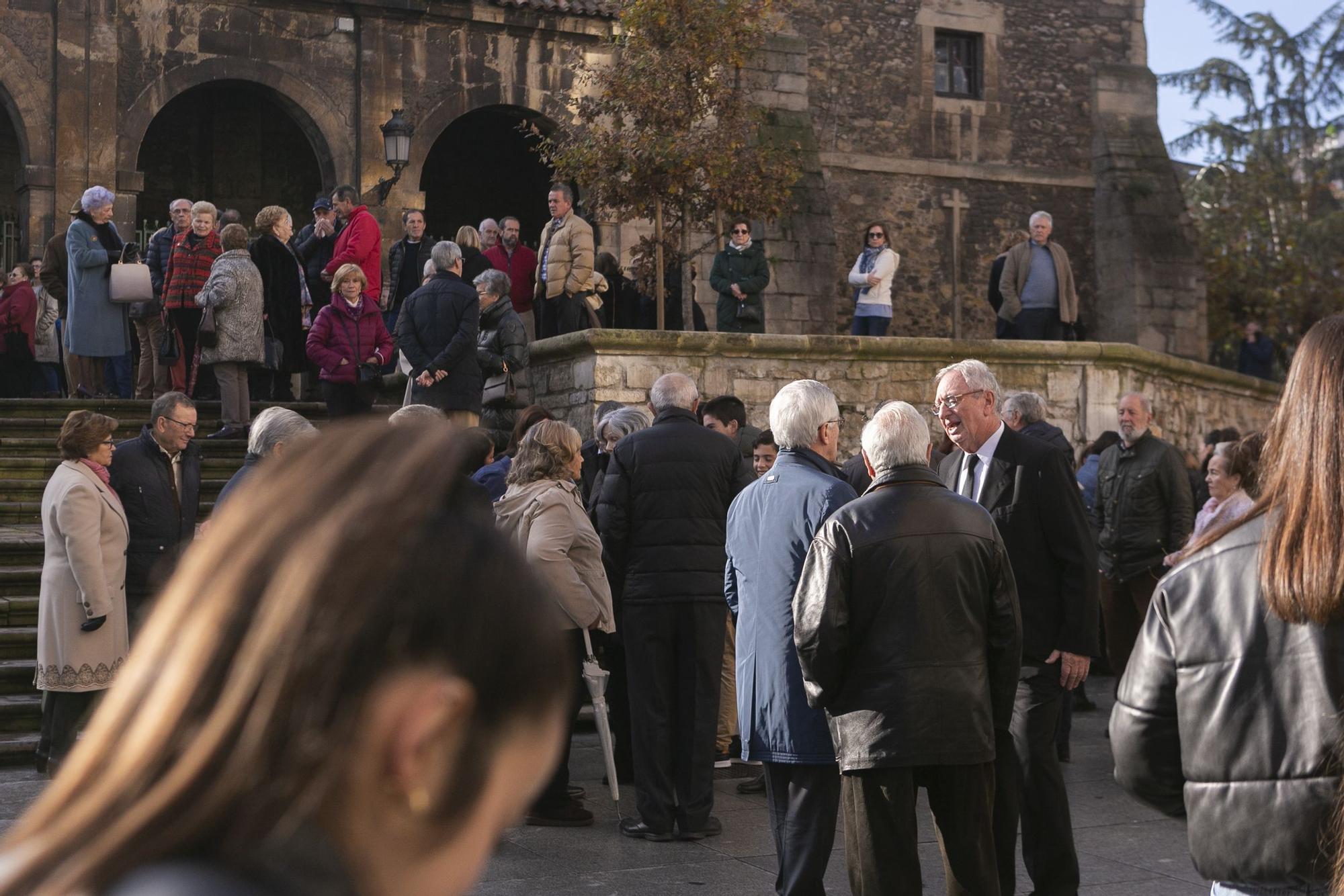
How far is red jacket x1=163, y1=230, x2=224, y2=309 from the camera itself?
12.3 m

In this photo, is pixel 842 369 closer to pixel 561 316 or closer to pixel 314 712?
pixel 561 316

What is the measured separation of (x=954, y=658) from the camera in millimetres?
4816

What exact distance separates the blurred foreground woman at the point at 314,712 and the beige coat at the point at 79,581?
22.2 feet

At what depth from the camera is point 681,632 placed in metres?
7.19

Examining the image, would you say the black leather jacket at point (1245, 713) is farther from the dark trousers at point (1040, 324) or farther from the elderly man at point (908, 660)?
the dark trousers at point (1040, 324)

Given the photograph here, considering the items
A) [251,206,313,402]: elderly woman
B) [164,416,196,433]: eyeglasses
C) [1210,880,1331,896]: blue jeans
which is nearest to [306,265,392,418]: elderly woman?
[251,206,313,402]: elderly woman

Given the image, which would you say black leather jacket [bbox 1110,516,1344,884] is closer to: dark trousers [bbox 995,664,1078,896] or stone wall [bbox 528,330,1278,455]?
dark trousers [bbox 995,664,1078,896]

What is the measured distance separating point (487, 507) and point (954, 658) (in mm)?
3839

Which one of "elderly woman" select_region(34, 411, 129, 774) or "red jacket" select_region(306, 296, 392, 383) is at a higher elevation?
"red jacket" select_region(306, 296, 392, 383)

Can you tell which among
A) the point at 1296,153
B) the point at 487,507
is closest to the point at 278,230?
the point at 487,507

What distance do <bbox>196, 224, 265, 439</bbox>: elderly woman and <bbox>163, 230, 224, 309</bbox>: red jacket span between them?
1.28ft

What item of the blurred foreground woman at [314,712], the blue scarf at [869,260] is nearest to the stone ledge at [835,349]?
the blue scarf at [869,260]

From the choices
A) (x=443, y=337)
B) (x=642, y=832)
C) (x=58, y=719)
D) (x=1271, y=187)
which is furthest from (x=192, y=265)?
(x=1271, y=187)

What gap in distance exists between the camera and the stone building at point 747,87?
18.1 m
